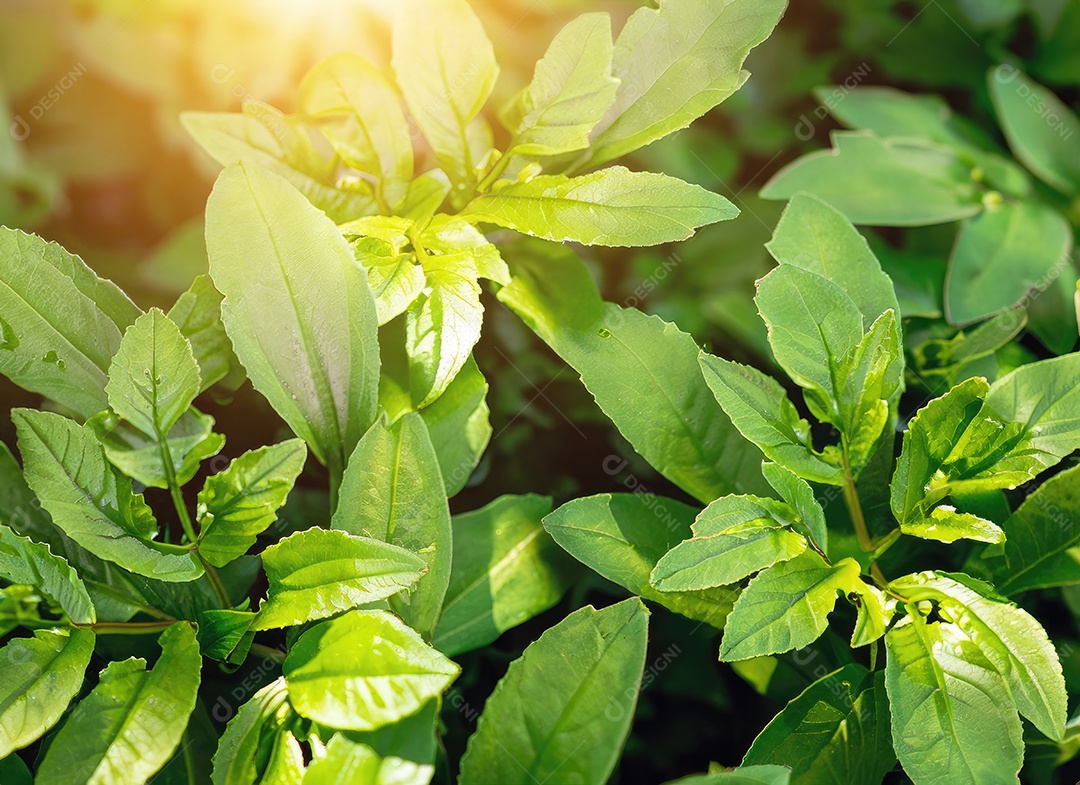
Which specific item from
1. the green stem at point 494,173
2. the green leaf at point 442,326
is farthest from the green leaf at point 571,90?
the green leaf at point 442,326

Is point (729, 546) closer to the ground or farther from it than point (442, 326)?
closer to the ground

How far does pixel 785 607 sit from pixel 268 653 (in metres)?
0.42

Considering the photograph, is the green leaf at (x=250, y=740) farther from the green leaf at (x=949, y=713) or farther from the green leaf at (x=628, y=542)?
the green leaf at (x=949, y=713)

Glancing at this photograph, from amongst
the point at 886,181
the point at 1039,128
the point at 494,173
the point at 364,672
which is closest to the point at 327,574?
the point at 364,672

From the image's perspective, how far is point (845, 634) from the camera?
800mm

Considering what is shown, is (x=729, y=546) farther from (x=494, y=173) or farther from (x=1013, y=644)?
(x=494, y=173)

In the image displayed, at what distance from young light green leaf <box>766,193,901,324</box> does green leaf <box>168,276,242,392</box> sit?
47 cm

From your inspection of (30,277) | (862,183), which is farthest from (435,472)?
(862,183)

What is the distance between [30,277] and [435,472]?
0.35 meters

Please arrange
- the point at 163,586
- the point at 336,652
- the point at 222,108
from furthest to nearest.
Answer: the point at 222,108 → the point at 163,586 → the point at 336,652

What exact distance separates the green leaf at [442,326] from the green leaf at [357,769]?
24 cm

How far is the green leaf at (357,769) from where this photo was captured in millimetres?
543

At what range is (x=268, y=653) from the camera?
73 cm

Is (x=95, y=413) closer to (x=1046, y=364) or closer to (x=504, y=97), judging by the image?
(x=504, y=97)
